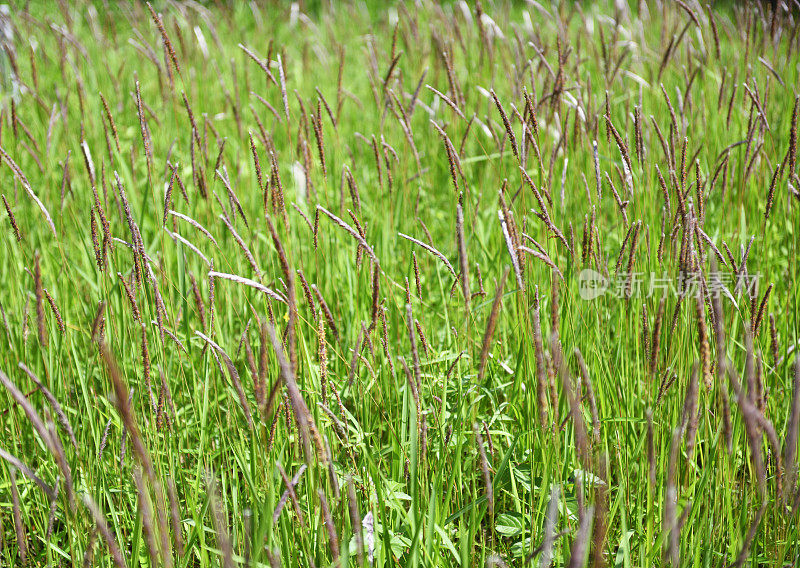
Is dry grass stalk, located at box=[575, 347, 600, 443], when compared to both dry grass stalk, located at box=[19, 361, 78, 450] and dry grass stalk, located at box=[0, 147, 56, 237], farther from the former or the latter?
dry grass stalk, located at box=[0, 147, 56, 237]

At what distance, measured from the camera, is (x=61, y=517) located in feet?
4.32

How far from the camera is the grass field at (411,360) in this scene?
988mm

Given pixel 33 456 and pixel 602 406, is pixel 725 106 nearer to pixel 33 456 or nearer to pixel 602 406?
pixel 602 406

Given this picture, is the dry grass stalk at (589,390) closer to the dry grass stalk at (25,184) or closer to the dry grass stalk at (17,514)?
the dry grass stalk at (17,514)

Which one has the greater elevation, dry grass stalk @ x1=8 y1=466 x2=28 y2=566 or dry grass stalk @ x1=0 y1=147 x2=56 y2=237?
dry grass stalk @ x1=0 y1=147 x2=56 y2=237

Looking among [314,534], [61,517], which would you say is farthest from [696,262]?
[61,517]

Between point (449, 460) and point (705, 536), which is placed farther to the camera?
point (449, 460)

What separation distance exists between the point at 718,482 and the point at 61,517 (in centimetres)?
119

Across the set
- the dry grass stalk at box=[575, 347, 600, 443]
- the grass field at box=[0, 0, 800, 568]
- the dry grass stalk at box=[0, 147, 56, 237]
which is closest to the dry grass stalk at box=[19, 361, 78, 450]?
the grass field at box=[0, 0, 800, 568]

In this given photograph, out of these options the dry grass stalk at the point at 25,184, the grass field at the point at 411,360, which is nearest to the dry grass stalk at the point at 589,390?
the grass field at the point at 411,360

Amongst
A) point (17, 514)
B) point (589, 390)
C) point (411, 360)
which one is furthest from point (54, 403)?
point (411, 360)

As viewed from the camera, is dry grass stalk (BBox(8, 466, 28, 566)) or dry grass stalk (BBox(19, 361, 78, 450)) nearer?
dry grass stalk (BBox(19, 361, 78, 450))

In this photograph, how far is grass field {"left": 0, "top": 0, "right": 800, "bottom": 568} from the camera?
988 millimetres

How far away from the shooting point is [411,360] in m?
1.68
